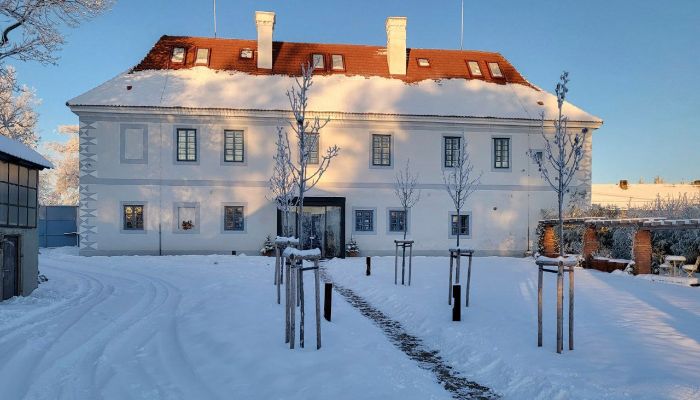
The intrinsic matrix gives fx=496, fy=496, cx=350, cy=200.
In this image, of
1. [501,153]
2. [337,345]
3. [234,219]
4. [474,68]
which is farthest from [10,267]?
[474,68]

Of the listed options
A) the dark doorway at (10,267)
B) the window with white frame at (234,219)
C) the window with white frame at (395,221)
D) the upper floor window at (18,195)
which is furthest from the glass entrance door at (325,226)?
the dark doorway at (10,267)

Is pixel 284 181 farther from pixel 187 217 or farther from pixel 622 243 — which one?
pixel 622 243

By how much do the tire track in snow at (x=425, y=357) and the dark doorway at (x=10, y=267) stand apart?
7.97 m

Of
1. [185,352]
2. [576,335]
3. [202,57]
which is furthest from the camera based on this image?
[202,57]

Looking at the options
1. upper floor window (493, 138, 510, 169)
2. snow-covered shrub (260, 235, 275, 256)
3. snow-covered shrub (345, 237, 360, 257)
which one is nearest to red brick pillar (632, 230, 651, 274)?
upper floor window (493, 138, 510, 169)

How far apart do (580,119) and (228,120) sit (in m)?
16.9

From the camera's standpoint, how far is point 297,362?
6504mm

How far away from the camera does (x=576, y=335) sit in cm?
769

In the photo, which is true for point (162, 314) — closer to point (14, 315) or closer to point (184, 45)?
point (14, 315)

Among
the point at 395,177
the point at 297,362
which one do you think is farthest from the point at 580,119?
the point at 297,362

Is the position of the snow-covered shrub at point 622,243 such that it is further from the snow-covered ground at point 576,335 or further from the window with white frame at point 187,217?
the window with white frame at point 187,217

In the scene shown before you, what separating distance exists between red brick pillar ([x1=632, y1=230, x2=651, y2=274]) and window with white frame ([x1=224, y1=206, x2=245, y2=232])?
15.5 meters

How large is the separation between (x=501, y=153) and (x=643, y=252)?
997 centimetres

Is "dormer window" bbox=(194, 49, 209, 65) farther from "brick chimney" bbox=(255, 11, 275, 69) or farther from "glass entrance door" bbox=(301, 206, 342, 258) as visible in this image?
"glass entrance door" bbox=(301, 206, 342, 258)
